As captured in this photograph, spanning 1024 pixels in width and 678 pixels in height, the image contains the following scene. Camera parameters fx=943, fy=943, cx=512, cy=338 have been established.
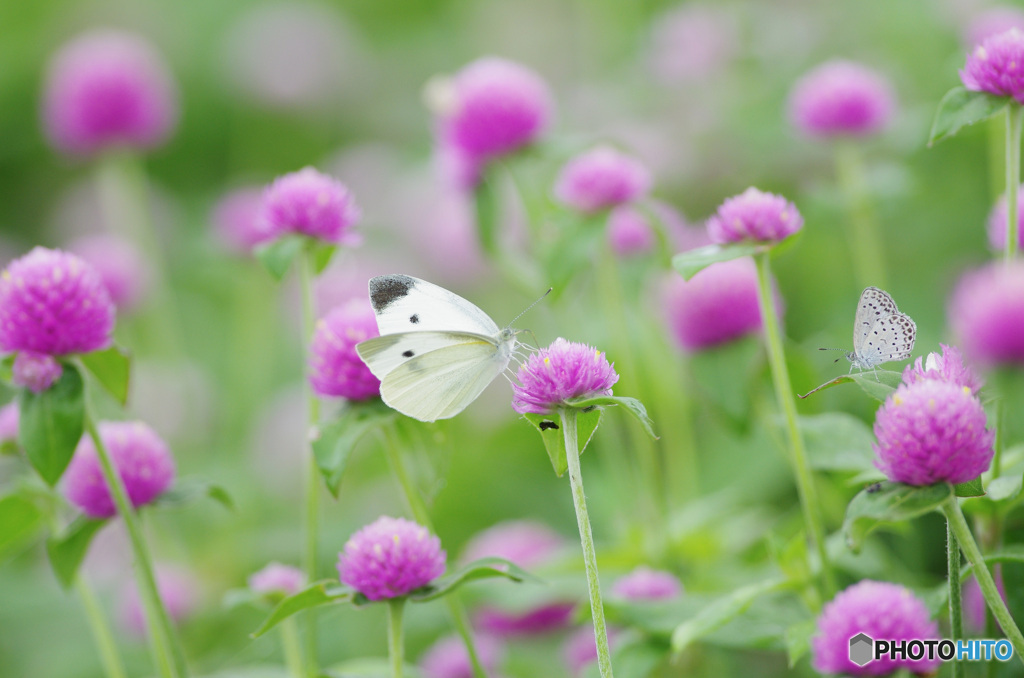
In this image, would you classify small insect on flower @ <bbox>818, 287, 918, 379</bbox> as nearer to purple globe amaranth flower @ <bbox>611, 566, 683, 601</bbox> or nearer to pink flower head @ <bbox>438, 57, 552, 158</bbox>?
purple globe amaranth flower @ <bbox>611, 566, 683, 601</bbox>

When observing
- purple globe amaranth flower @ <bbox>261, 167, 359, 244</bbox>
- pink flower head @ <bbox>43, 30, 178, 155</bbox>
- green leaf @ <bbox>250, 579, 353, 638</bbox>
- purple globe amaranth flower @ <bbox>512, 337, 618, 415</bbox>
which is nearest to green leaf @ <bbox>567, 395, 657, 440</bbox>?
purple globe amaranth flower @ <bbox>512, 337, 618, 415</bbox>

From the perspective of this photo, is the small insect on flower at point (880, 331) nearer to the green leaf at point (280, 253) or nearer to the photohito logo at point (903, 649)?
the photohito logo at point (903, 649)

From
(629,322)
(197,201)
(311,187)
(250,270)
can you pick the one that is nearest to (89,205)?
(197,201)

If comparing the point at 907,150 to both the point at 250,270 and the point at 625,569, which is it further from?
the point at 250,270

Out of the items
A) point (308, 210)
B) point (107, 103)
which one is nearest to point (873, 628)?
point (308, 210)

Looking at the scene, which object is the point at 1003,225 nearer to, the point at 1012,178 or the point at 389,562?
the point at 1012,178

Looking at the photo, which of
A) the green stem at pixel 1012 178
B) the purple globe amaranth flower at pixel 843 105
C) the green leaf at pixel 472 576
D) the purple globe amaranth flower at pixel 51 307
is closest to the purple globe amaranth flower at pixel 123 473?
the purple globe amaranth flower at pixel 51 307

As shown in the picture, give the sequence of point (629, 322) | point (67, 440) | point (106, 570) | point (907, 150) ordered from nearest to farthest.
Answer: point (67, 440) → point (907, 150) → point (629, 322) → point (106, 570)
